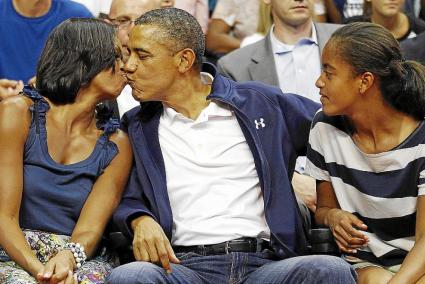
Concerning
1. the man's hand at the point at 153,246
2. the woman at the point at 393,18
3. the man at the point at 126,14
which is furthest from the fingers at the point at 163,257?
the woman at the point at 393,18

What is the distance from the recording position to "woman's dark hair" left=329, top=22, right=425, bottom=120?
3.54 meters

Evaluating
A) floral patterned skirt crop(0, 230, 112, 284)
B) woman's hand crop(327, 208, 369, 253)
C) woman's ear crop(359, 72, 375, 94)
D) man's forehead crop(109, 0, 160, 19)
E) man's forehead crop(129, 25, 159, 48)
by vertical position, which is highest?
man's forehead crop(129, 25, 159, 48)

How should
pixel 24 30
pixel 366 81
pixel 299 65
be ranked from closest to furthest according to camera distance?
pixel 366 81, pixel 24 30, pixel 299 65

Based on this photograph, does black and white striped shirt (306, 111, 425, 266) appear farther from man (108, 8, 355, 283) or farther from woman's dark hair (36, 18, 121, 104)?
woman's dark hair (36, 18, 121, 104)

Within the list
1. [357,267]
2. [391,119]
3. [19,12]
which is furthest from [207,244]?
[19,12]

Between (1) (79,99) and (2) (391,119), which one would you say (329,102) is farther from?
(1) (79,99)

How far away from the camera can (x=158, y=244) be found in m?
3.47

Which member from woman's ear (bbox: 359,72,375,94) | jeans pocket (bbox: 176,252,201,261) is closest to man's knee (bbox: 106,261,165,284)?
jeans pocket (bbox: 176,252,201,261)

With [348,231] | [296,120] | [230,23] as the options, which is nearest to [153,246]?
[348,231]

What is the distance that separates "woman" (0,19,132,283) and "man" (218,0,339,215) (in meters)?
1.41

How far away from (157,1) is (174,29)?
1069 millimetres

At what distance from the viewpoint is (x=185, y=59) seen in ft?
12.6

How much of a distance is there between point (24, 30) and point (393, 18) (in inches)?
85.7

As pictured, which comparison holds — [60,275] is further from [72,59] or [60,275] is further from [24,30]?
[24,30]
